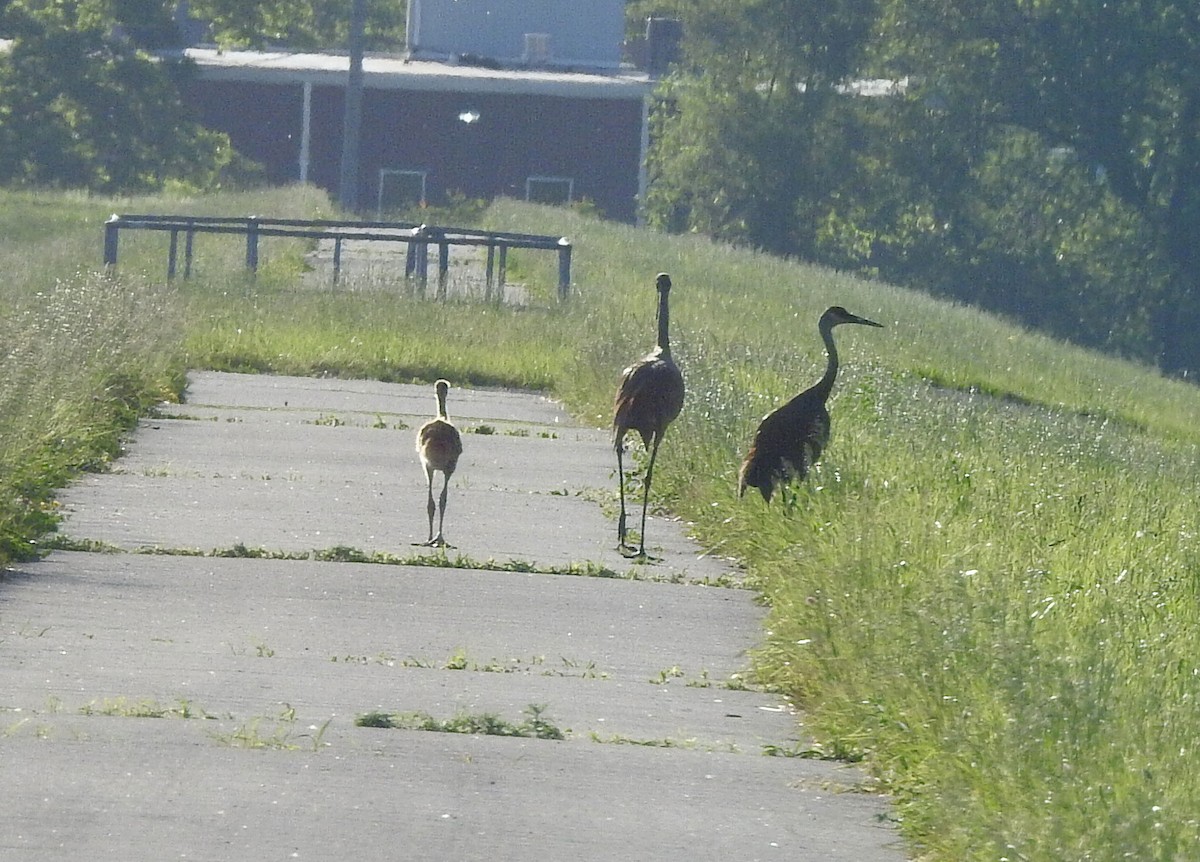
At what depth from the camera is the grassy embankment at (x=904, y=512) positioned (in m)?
6.61

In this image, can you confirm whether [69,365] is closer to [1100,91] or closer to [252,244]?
[252,244]

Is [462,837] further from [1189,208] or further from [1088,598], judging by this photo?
[1189,208]

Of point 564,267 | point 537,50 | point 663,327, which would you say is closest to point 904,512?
point 663,327

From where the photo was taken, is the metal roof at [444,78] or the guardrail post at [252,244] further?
the metal roof at [444,78]

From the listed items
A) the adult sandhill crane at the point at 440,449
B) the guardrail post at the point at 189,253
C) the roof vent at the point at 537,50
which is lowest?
the guardrail post at the point at 189,253

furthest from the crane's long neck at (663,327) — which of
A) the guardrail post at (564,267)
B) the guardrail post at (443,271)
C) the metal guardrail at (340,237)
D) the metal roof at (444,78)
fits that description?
the metal roof at (444,78)

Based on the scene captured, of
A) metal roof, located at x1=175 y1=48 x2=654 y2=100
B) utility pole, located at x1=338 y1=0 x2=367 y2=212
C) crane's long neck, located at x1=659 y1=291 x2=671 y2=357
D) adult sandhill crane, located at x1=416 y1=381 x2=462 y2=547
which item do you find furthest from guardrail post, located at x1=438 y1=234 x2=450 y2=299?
metal roof, located at x1=175 y1=48 x2=654 y2=100

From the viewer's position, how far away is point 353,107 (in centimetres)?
4856

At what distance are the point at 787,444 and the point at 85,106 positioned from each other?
51.8 meters

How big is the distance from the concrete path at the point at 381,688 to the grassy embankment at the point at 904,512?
0.33m

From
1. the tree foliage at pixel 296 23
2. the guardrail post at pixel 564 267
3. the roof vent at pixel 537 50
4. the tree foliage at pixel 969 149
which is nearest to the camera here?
the guardrail post at pixel 564 267

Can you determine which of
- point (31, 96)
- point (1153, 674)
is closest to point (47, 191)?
point (31, 96)

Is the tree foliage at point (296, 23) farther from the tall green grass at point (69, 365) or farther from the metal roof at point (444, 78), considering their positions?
the tall green grass at point (69, 365)

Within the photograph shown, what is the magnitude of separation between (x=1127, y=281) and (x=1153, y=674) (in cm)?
5739
